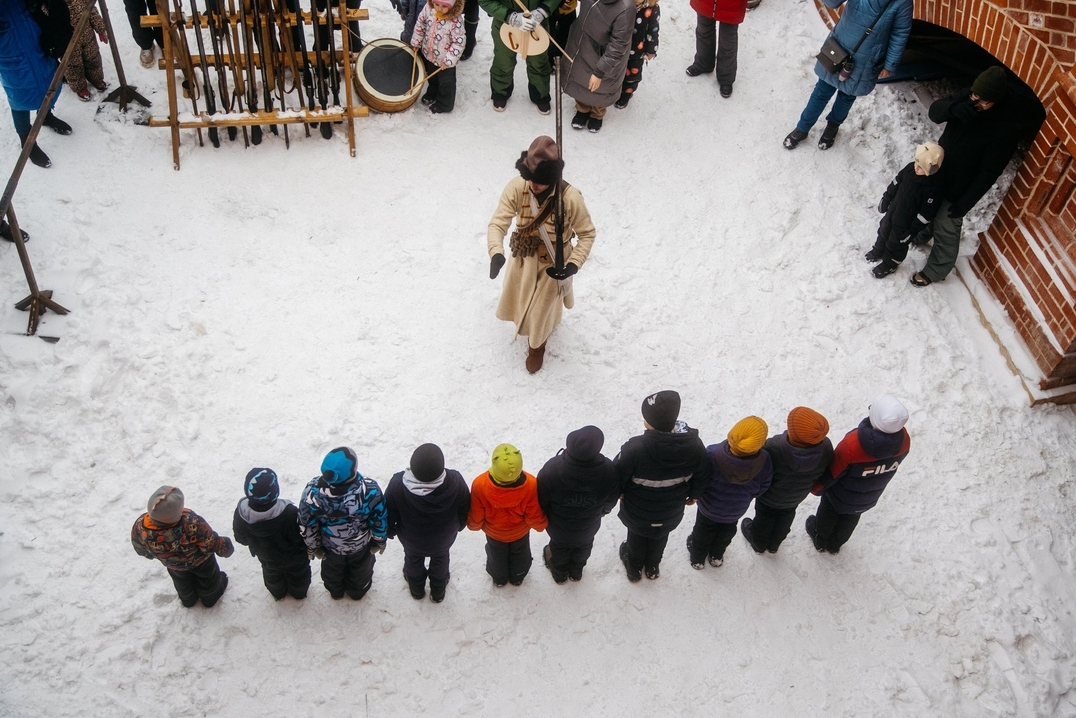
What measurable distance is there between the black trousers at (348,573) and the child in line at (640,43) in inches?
173

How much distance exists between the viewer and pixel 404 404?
5.42 meters

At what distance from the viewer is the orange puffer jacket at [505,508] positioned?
4.15 m

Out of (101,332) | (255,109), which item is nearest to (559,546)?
(101,332)

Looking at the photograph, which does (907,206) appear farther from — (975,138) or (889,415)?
(889,415)

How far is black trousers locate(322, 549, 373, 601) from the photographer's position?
14.1ft

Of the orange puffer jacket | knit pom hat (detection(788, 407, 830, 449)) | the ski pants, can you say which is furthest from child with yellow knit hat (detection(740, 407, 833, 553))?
the ski pants

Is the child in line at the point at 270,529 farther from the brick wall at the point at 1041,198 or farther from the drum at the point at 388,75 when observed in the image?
the brick wall at the point at 1041,198

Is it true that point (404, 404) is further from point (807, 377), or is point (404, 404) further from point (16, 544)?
point (807, 377)

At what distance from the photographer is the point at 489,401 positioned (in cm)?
551

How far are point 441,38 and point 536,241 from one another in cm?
244

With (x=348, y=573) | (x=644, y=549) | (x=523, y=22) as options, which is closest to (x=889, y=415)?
(x=644, y=549)

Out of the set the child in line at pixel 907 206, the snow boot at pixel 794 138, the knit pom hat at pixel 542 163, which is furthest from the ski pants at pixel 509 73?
the child in line at pixel 907 206

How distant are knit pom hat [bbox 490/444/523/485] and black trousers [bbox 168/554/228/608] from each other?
1.53 metres

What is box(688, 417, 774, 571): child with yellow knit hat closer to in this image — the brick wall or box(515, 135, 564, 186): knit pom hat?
box(515, 135, 564, 186): knit pom hat
